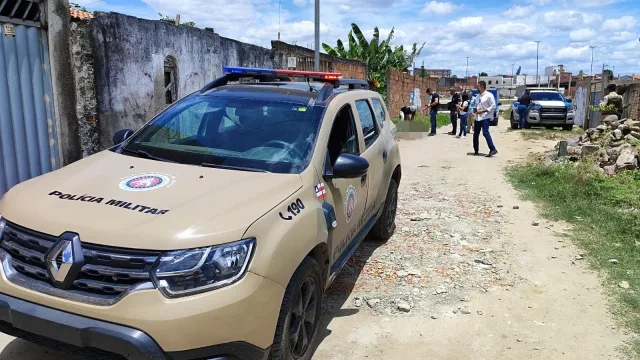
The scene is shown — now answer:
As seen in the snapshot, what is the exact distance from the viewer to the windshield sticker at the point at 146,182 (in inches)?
111

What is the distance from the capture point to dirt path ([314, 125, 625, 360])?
361 cm

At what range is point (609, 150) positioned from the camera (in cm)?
1031

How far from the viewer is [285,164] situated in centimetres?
326

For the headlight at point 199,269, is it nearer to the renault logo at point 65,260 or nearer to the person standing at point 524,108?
the renault logo at point 65,260

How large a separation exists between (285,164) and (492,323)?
6.87 feet

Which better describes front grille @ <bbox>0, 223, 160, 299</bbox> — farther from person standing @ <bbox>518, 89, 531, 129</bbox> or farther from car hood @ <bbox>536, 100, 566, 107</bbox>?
person standing @ <bbox>518, 89, 531, 129</bbox>

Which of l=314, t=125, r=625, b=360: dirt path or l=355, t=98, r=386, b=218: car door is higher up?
l=355, t=98, r=386, b=218: car door

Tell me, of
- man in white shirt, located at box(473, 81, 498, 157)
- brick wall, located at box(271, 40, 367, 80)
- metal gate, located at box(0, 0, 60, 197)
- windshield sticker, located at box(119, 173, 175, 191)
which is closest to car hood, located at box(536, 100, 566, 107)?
brick wall, located at box(271, 40, 367, 80)

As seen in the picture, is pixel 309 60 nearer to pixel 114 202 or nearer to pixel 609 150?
pixel 609 150

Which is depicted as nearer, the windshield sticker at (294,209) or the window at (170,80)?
the windshield sticker at (294,209)

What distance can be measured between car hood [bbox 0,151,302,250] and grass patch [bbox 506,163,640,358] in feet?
9.42

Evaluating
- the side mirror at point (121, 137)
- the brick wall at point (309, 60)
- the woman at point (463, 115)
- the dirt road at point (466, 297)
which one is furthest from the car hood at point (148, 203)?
the woman at point (463, 115)

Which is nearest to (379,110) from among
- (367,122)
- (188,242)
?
(367,122)

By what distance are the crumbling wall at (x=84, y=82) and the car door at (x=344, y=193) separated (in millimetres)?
3640
